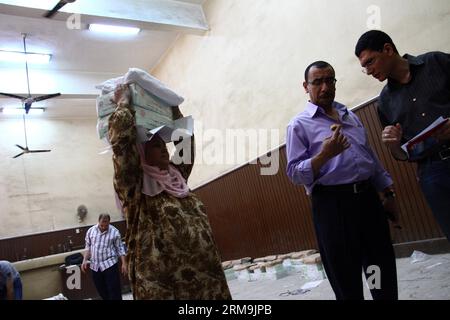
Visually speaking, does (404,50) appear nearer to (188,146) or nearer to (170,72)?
(188,146)

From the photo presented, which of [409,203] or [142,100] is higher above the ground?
[142,100]

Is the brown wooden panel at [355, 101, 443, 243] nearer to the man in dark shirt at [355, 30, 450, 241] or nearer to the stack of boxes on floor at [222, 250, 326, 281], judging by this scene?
the stack of boxes on floor at [222, 250, 326, 281]

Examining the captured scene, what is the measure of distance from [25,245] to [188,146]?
389 inches

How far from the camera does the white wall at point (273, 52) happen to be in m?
4.15

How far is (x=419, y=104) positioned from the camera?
1.68 m

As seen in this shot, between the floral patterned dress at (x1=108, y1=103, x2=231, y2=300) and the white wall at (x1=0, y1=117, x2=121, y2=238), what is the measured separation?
9.58 metres

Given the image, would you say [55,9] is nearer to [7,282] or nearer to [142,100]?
[7,282]

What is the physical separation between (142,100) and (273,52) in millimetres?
4839

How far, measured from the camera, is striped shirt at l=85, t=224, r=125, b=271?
5129 mm

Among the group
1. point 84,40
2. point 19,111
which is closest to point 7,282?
point 84,40

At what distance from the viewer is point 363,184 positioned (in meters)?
1.70
